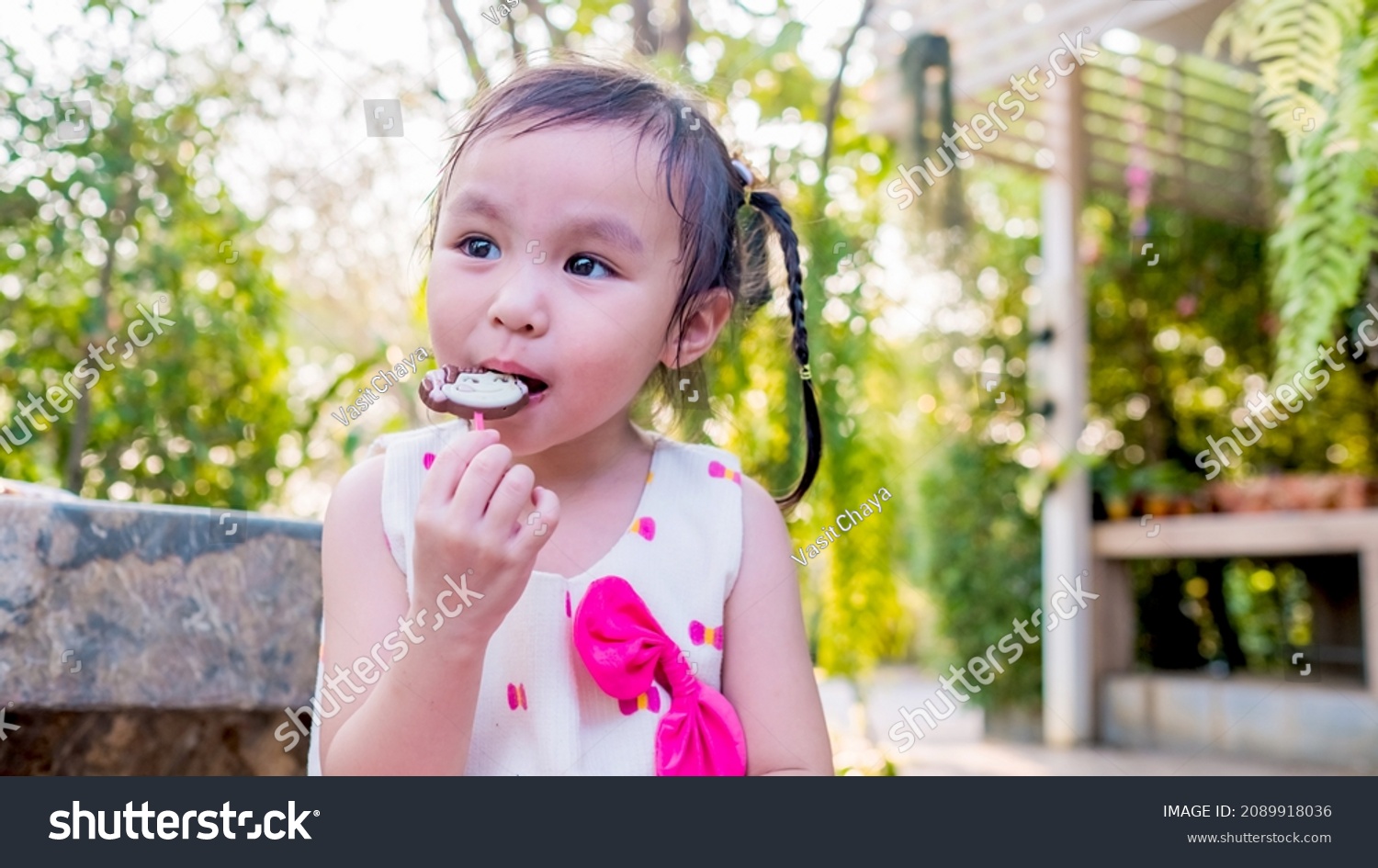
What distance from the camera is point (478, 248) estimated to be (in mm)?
1100

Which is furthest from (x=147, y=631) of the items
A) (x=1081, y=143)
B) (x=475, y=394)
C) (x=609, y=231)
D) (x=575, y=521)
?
(x=1081, y=143)

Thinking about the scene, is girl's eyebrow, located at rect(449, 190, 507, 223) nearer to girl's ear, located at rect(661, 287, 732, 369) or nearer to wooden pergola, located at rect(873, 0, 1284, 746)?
girl's ear, located at rect(661, 287, 732, 369)

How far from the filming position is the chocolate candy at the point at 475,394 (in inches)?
38.9

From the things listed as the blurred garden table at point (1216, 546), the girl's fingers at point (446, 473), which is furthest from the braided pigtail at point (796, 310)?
the blurred garden table at point (1216, 546)

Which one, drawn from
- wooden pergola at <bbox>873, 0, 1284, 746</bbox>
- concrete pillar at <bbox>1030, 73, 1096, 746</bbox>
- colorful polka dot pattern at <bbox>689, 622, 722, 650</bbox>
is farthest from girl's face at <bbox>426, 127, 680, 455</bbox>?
concrete pillar at <bbox>1030, 73, 1096, 746</bbox>

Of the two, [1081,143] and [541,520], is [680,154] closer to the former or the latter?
[541,520]

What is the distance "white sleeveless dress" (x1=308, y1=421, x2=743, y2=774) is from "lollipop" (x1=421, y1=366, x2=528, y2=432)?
5.7 inches

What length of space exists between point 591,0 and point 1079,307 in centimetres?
266

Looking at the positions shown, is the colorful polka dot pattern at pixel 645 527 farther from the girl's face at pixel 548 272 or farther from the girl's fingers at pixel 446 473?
the girl's fingers at pixel 446 473

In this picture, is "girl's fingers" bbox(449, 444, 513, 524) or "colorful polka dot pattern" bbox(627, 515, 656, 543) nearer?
"girl's fingers" bbox(449, 444, 513, 524)

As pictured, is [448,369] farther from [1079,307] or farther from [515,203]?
[1079,307]

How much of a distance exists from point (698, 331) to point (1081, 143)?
3972 mm

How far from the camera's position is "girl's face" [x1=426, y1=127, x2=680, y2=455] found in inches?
41.1
